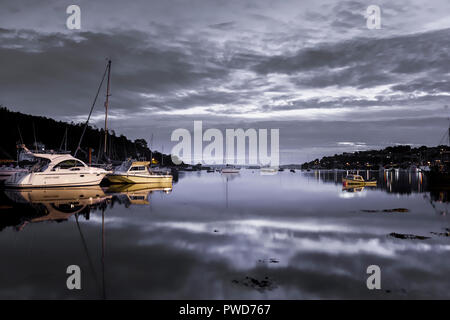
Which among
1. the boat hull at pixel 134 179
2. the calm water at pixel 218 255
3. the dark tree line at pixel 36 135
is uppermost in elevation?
the dark tree line at pixel 36 135

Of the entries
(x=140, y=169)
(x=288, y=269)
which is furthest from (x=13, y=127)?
(x=288, y=269)

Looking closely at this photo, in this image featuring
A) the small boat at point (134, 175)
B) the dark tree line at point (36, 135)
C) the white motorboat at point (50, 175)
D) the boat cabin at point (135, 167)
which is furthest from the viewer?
the dark tree line at point (36, 135)

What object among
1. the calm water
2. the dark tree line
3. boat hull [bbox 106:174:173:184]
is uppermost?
the dark tree line

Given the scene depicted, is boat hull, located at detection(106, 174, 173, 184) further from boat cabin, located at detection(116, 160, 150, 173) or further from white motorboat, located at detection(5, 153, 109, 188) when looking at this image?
white motorboat, located at detection(5, 153, 109, 188)

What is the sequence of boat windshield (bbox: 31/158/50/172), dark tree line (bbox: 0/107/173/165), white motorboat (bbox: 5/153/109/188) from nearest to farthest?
white motorboat (bbox: 5/153/109/188) < boat windshield (bbox: 31/158/50/172) < dark tree line (bbox: 0/107/173/165)

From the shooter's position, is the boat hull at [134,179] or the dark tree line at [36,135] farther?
the dark tree line at [36,135]

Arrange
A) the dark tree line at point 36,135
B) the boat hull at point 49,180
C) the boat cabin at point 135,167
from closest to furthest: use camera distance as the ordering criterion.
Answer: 1. the boat hull at point 49,180
2. the boat cabin at point 135,167
3. the dark tree line at point 36,135
